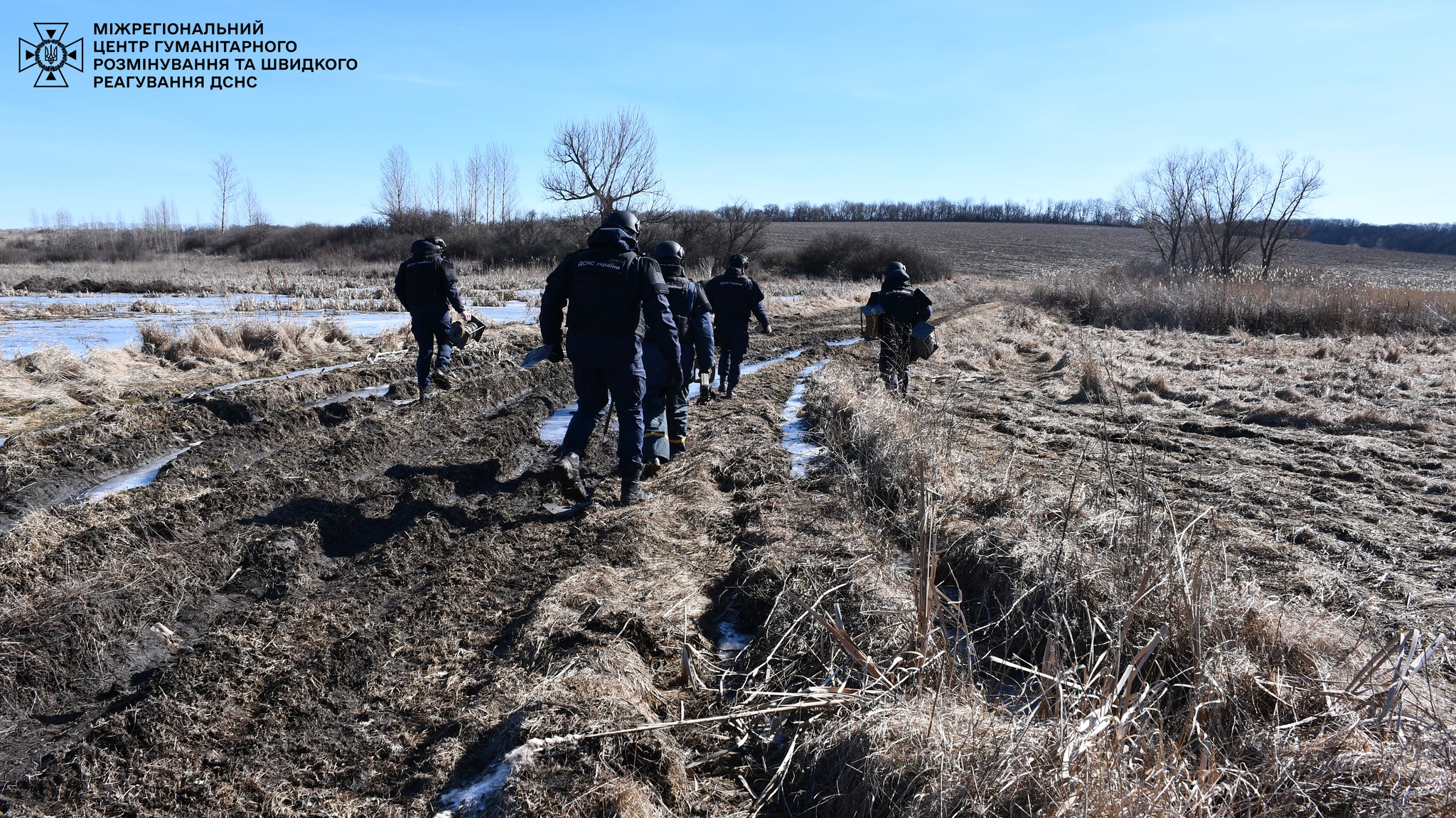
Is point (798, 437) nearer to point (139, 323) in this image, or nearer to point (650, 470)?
point (650, 470)

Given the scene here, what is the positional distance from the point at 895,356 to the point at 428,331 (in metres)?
5.65

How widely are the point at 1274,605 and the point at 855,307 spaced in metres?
24.7

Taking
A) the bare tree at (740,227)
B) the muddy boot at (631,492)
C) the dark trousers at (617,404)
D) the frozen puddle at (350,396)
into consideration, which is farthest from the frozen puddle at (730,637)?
the bare tree at (740,227)

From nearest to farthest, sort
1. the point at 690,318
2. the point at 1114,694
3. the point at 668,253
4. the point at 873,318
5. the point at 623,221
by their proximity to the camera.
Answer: the point at 1114,694
the point at 623,221
the point at 668,253
the point at 690,318
the point at 873,318

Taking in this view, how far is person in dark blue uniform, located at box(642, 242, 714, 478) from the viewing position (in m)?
6.30

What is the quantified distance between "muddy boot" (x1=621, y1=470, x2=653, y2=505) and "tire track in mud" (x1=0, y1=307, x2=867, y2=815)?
438 mm

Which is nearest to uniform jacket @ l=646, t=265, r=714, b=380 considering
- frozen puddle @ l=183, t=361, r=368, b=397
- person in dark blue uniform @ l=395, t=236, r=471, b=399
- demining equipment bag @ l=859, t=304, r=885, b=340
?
demining equipment bag @ l=859, t=304, r=885, b=340

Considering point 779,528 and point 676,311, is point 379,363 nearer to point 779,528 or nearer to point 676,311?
point 676,311

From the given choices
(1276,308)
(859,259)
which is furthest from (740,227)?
(1276,308)

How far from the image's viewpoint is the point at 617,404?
232 inches

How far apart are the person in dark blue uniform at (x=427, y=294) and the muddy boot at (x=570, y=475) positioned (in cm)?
404

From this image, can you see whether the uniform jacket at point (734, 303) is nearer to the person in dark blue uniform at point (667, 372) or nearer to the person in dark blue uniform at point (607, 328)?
the person in dark blue uniform at point (667, 372)

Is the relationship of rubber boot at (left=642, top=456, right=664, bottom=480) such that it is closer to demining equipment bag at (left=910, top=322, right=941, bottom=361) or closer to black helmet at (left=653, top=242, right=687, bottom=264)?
black helmet at (left=653, top=242, right=687, bottom=264)

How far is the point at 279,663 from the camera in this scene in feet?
11.3
